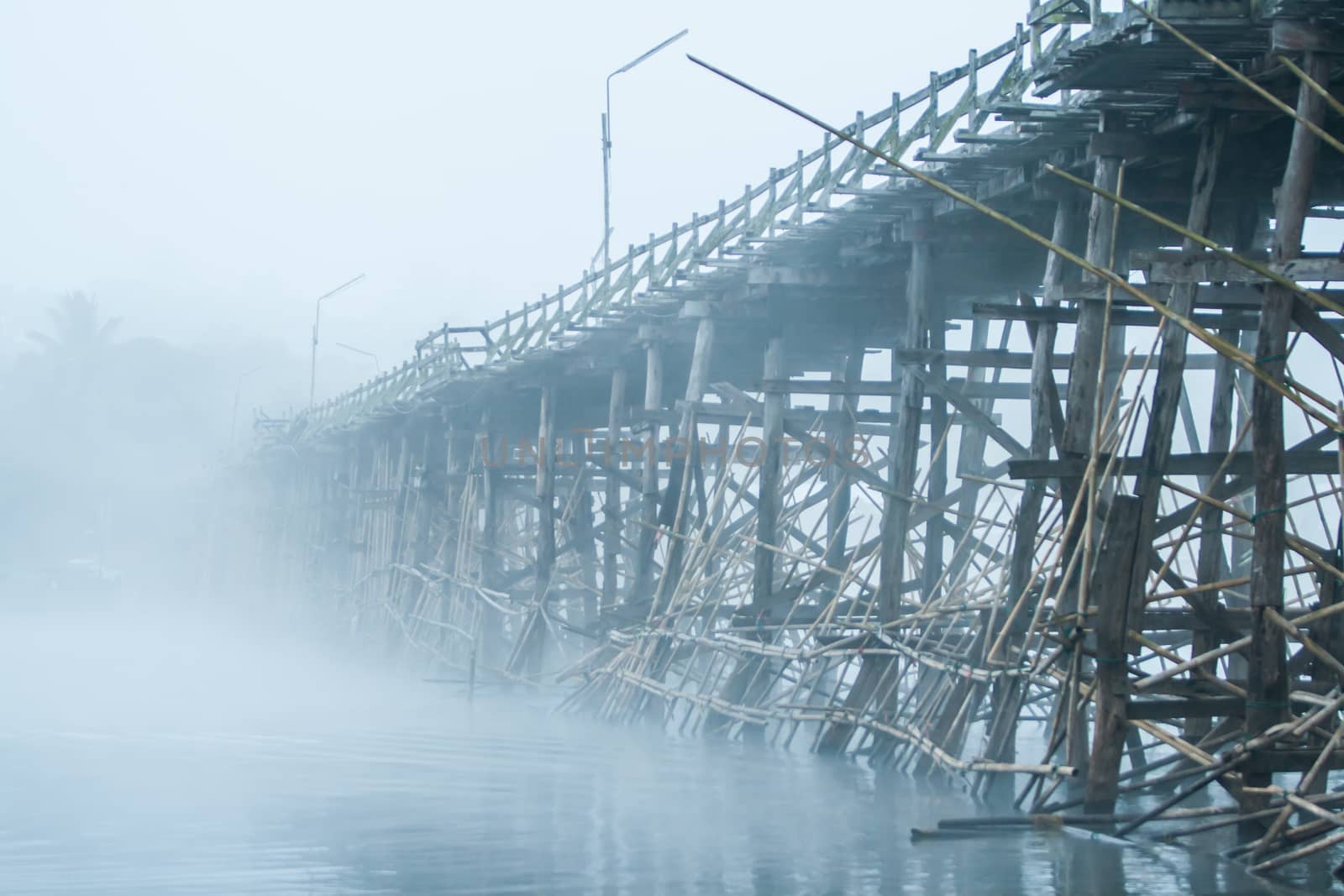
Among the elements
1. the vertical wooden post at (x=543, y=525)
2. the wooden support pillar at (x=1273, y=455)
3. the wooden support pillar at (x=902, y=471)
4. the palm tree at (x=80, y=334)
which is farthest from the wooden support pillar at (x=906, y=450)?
the palm tree at (x=80, y=334)

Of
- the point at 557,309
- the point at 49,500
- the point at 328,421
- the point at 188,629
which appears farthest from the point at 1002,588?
the point at 49,500

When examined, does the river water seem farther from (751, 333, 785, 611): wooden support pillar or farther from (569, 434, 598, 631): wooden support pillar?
(569, 434, 598, 631): wooden support pillar

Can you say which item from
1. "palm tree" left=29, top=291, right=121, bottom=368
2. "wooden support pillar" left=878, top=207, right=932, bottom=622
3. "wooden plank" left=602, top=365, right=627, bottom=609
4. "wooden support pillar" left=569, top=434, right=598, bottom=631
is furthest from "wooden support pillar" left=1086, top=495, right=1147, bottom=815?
"palm tree" left=29, top=291, right=121, bottom=368

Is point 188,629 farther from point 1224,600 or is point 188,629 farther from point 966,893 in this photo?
point 966,893

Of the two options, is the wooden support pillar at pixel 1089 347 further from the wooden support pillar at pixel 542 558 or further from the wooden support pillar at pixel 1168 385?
the wooden support pillar at pixel 542 558

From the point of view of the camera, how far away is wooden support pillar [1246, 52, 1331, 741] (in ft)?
29.7

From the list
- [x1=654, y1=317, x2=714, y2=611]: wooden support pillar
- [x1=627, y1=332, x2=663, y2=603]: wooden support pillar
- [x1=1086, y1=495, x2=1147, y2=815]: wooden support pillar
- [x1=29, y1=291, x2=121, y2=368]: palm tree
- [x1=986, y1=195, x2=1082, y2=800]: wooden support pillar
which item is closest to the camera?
[x1=1086, y1=495, x2=1147, y2=815]: wooden support pillar

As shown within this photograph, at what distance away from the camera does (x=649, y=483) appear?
2086 centimetres

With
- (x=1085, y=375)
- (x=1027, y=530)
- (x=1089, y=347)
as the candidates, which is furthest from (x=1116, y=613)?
(x=1027, y=530)

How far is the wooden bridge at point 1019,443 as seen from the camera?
367 inches

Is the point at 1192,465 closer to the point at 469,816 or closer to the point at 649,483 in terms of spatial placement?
the point at 469,816

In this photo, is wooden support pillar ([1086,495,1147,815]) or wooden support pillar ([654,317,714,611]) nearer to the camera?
wooden support pillar ([1086,495,1147,815])

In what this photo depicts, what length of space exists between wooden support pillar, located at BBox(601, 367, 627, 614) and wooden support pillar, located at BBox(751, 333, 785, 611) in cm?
359

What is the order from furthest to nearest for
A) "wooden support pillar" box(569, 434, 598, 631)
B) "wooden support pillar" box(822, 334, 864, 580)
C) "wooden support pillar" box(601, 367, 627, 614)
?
"wooden support pillar" box(569, 434, 598, 631)
"wooden support pillar" box(601, 367, 627, 614)
"wooden support pillar" box(822, 334, 864, 580)
